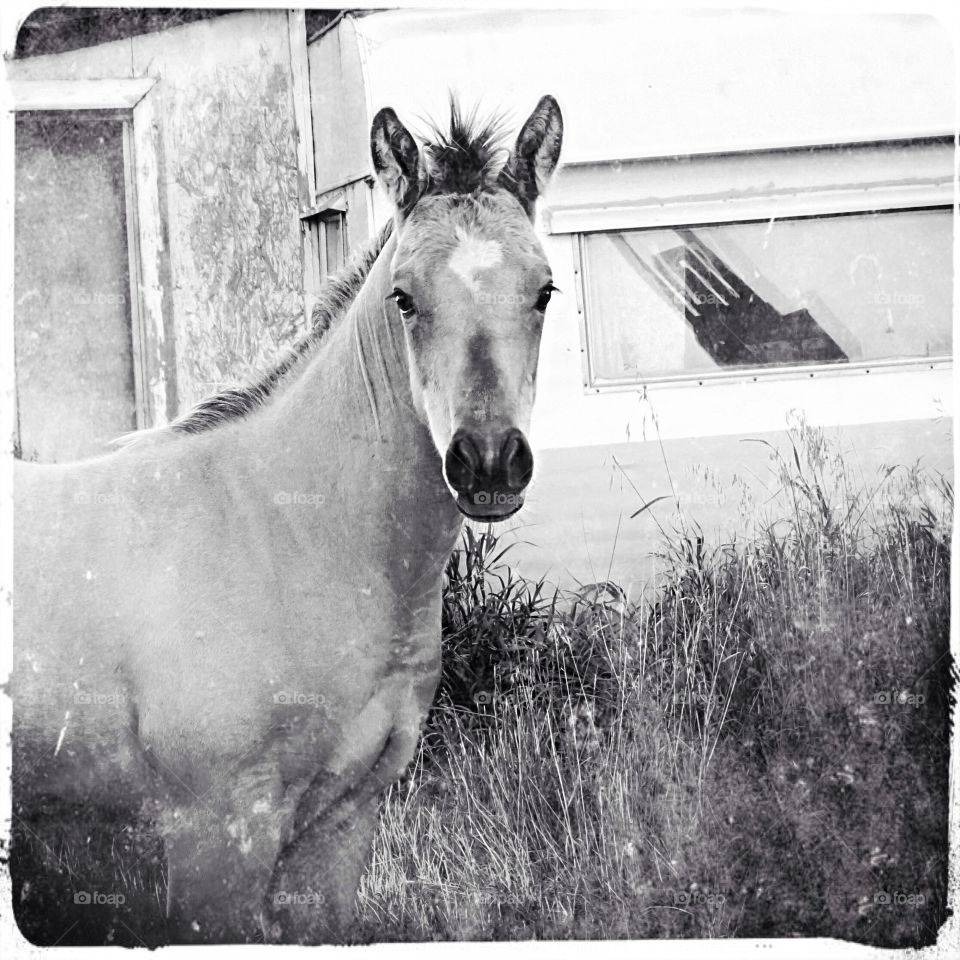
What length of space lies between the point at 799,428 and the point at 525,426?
1.94m

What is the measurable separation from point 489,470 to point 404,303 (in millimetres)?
638

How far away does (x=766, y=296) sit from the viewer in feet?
13.0

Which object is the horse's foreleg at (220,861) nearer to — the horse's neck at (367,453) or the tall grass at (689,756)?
the tall grass at (689,756)

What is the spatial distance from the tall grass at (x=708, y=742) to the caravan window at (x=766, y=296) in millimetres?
489

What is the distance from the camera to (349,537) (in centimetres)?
284

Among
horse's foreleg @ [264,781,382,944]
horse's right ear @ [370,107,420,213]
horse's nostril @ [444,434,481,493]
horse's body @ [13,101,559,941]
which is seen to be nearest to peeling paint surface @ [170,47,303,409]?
horse's body @ [13,101,559,941]

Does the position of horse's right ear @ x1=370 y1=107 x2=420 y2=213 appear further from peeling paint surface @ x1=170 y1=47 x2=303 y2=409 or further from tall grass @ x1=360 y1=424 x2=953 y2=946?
tall grass @ x1=360 y1=424 x2=953 y2=946

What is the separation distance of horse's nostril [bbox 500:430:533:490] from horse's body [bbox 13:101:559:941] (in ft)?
0.92

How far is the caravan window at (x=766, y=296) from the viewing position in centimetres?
392

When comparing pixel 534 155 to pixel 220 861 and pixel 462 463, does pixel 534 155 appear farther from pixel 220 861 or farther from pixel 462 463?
pixel 220 861

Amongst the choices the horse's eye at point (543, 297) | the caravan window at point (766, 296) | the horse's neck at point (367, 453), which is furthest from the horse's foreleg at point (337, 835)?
the caravan window at point (766, 296)

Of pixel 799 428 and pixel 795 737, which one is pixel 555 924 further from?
pixel 799 428

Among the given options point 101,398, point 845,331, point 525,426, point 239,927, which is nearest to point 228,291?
point 101,398

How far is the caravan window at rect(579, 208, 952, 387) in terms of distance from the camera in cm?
392
